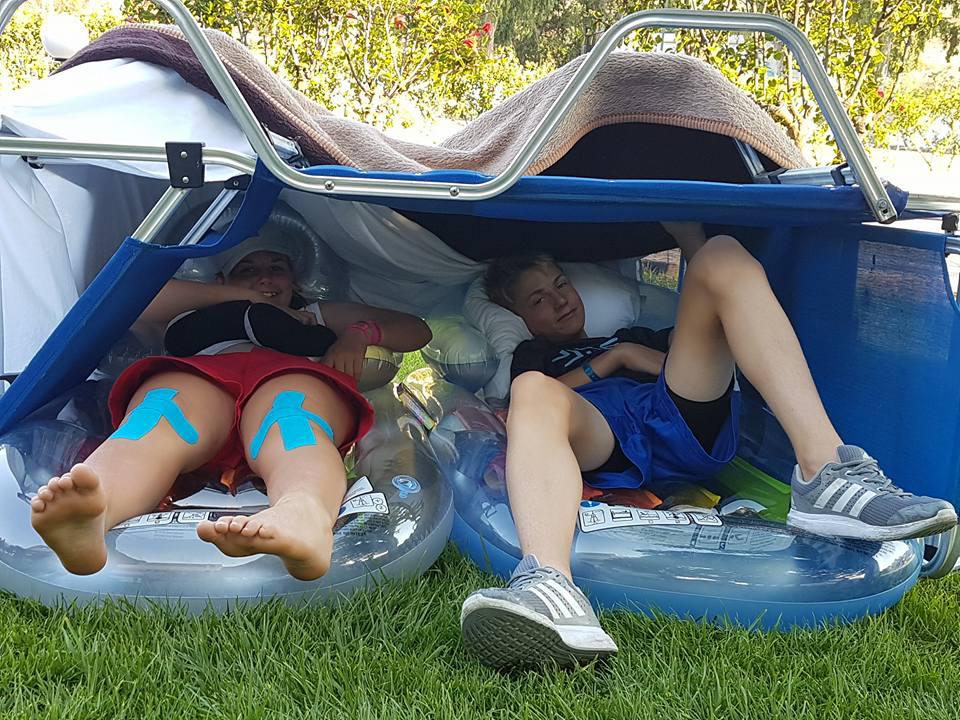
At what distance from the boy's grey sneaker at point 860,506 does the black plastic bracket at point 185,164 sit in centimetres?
126

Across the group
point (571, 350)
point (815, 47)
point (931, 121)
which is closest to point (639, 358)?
point (571, 350)

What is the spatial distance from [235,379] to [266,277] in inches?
17.7

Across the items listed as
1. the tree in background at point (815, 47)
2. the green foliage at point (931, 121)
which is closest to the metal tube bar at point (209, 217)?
the tree in background at point (815, 47)

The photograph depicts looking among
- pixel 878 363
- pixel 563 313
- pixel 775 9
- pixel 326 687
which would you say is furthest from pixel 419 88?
pixel 326 687

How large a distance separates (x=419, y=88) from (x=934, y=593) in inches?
249

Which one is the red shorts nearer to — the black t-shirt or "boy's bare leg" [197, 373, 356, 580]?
"boy's bare leg" [197, 373, 356, 580]

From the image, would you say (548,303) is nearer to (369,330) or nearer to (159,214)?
(369,330)

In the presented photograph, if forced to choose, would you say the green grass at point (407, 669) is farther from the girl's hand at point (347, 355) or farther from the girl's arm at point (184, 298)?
the girl's arm at point (184, 298)

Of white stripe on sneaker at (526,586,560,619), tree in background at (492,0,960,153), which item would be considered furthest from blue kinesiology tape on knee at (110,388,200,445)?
tree in background at (492,0,960,153)

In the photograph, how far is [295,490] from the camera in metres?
1.66

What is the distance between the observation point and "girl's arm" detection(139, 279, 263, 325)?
2230 mm

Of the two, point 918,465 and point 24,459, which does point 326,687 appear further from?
point 918,465

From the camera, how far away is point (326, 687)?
1.43 meters

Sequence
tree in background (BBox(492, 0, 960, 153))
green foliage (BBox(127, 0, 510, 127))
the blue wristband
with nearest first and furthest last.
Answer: the blue wristband
tree in background (BBox(492, 0, 960, 153))
green foliage (BBox(127, 0, 510, 127))
